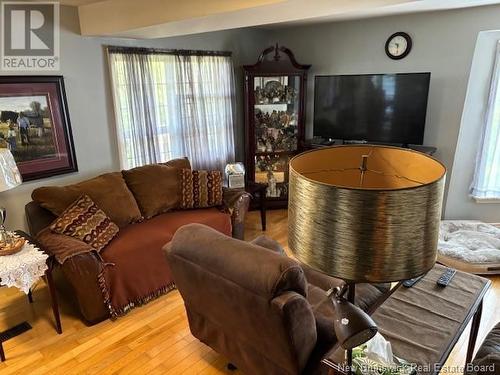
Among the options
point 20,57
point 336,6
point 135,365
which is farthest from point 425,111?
point 20,57

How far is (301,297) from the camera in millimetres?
1491

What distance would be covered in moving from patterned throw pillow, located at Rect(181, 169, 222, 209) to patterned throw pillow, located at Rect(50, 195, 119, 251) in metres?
0.79

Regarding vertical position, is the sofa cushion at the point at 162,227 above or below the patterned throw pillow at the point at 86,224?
below

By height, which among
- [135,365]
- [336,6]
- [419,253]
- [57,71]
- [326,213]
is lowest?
[135,365]

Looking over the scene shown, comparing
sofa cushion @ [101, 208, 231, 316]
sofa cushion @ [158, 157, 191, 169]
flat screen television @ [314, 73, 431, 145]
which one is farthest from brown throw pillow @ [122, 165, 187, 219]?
flat screen television @ [314, 73, 431, 145]

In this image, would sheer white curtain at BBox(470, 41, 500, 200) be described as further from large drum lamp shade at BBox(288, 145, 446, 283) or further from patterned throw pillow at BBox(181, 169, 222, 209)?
large drum lamp shade at BBox(288, 145, 446, 283)

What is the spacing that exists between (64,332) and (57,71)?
2.15 m

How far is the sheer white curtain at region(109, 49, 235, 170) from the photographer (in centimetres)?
358

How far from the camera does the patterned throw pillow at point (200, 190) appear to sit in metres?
3.50

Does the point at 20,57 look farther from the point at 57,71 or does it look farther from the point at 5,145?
the point at 5,145

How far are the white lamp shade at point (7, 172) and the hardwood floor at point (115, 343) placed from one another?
1.05 meters

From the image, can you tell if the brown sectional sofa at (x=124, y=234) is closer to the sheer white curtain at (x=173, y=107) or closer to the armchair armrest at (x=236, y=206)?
the armchair armrest at (x=236, y=206)

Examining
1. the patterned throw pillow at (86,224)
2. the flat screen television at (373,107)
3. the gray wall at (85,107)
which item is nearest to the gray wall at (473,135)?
the flat screen television at (373,107)
